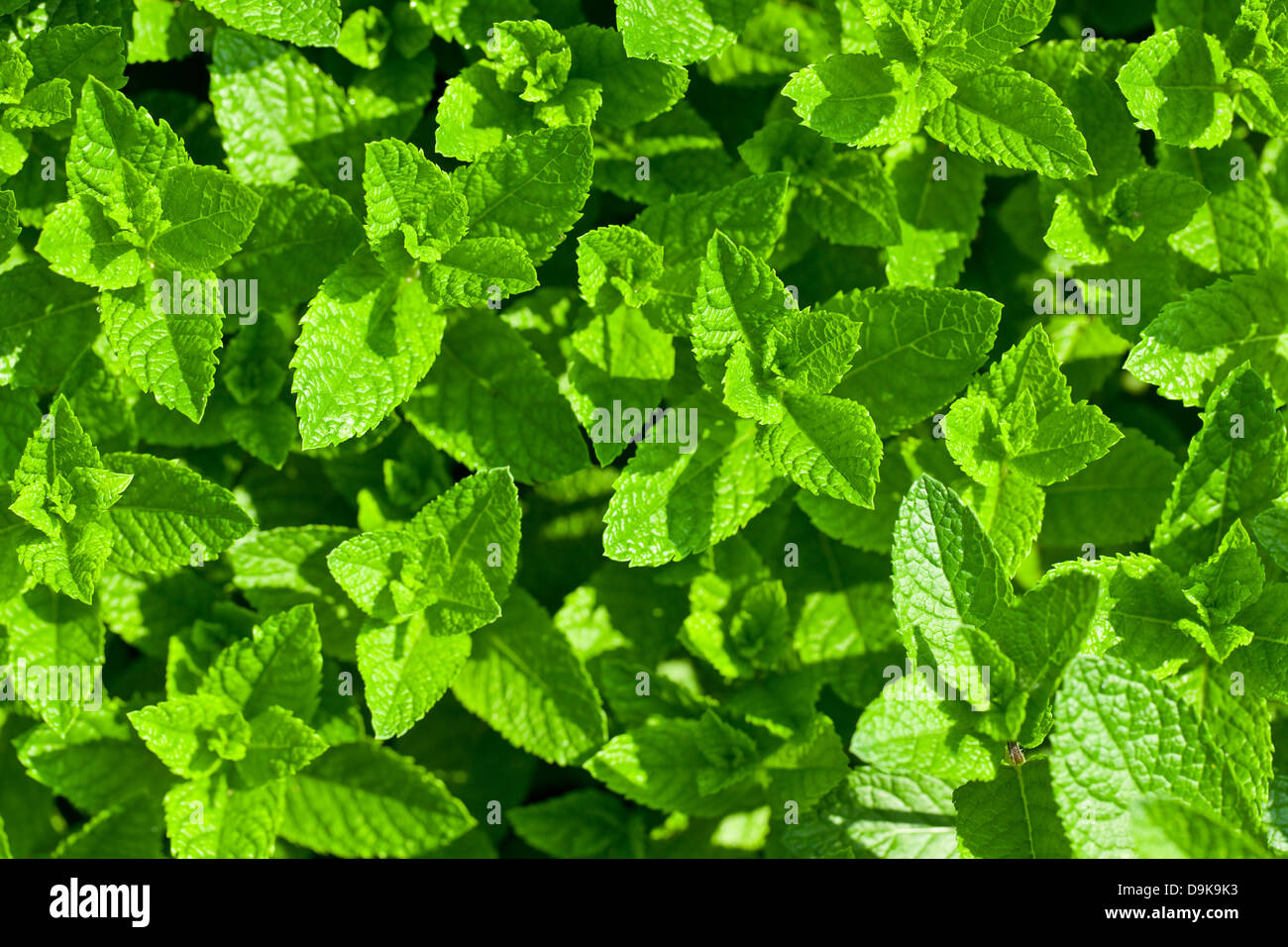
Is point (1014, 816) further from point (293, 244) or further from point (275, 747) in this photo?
point (293, 244)

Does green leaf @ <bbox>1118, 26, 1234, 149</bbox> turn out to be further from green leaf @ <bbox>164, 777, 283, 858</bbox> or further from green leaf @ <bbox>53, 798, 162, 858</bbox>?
green leaf @ <bbox>53, 798, 162, 858</bbox>

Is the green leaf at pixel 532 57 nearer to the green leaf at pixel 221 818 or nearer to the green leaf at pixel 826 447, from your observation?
the green leaf at pixel 826 447

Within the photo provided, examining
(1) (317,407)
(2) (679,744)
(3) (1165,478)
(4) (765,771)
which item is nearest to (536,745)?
(2) (679,744)

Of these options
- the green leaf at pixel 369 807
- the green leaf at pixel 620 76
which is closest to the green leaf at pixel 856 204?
the green leaf at pixel 620 76

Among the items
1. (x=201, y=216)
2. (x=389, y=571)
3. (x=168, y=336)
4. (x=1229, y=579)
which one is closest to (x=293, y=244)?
(x=201, y=216)

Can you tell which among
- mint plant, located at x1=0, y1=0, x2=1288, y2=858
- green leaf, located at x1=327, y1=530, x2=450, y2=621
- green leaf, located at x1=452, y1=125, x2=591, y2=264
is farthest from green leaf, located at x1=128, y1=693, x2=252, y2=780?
green leaf, located at x1=452, y1=125, x2=591, y2=264

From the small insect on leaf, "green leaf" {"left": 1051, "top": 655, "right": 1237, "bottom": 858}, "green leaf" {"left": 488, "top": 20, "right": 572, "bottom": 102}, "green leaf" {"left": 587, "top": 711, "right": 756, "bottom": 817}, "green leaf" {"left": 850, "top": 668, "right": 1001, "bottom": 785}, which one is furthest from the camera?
"green leaf" {"left": 587, "top": 711, "right": 756, "bottom": 817}

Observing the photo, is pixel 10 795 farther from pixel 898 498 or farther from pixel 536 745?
pixel 898 498
